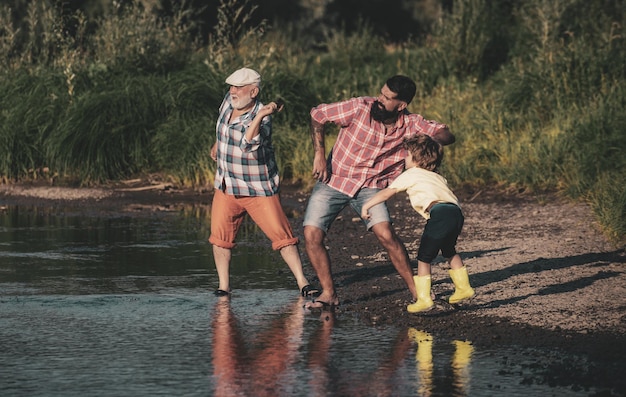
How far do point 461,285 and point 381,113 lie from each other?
4.49 feet

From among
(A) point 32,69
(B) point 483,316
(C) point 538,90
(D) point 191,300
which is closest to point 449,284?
(B) point 483,316

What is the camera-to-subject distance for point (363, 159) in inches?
377

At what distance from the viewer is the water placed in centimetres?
711

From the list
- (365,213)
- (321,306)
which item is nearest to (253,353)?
(321,306)

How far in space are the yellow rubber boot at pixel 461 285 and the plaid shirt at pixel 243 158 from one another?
5.65 ft

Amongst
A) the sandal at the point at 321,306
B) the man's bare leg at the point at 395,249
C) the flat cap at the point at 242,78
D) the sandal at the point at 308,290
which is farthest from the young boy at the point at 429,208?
the flat cap at the point at 242,78

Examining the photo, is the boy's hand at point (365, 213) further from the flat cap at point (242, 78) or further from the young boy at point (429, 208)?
the flat cap at point (242, 78)

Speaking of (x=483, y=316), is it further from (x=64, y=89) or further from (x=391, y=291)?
(x=64, y=89)

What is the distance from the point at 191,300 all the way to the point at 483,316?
7.46ft

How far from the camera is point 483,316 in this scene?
29.9 feet

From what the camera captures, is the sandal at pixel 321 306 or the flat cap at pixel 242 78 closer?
the sandal at pixel 321 306

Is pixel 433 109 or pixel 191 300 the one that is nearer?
pixel 191 300

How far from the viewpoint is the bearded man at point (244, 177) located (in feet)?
32.6

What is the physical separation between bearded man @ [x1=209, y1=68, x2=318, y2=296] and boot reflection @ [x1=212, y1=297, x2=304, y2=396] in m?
0.70
